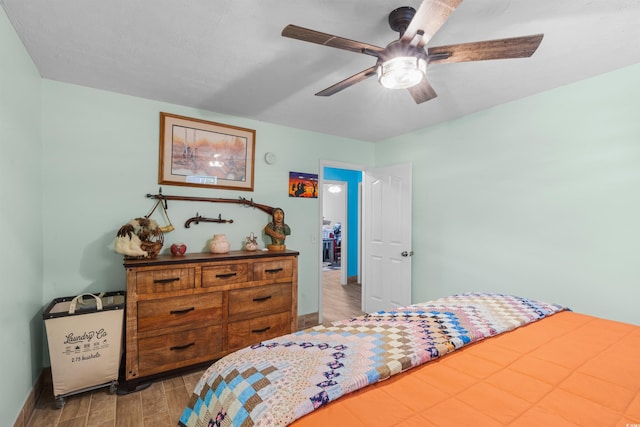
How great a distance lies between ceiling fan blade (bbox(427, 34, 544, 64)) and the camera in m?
1.36

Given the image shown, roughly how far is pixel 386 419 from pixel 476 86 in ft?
8.40

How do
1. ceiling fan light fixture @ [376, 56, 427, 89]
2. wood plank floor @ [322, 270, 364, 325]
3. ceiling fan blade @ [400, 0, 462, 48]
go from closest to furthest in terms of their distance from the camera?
ceiling fan blade @ [400, 0, 462, 48], ceiling fan light fixture @ [376, 56, 427, 89], wood plank floor @ [322, 270, 364, 325]

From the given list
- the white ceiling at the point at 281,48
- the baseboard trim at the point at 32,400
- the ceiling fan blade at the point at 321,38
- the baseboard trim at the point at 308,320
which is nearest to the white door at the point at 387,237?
the baseboard trim at the point at 308,320

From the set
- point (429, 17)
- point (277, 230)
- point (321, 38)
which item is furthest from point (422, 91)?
point (277, 230)

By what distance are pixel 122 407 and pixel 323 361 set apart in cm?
188

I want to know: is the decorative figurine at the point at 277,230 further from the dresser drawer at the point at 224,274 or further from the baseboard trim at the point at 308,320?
the baseboard trim at the point at 308,320

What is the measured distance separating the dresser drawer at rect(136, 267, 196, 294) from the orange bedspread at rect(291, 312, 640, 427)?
1905 millimetres

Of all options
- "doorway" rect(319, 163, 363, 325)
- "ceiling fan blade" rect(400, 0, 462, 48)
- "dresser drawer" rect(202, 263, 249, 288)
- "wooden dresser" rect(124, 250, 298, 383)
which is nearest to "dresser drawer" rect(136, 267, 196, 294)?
"wooden dresser" rect(124, 250, 298, 383)

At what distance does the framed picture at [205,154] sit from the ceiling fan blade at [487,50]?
87.7 inches

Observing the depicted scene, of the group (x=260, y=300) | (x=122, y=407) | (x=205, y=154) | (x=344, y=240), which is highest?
(x=205, y=154)

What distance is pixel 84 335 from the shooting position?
7.01 feet

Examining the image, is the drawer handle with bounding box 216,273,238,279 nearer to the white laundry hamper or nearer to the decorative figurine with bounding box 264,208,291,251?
the decorative figurine with bounding box 264,208,291,251

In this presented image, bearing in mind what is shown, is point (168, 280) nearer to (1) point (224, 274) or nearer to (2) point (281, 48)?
(1) point (224, 274)

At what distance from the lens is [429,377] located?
1.10 meters
